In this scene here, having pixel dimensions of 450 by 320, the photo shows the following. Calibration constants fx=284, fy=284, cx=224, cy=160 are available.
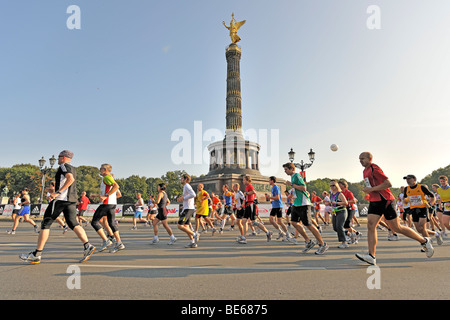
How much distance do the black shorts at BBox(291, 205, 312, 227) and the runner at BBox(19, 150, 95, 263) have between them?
4.55 metres

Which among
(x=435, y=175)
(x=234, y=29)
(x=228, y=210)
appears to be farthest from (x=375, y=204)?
(x=435, y=175)

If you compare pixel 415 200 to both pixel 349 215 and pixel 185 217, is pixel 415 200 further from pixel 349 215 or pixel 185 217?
pixel 185 217

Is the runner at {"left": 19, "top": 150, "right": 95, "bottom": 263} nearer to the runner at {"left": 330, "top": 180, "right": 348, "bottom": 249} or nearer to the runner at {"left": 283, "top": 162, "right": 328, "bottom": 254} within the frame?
the runner at {"left": 283, "top": 162, "right": 328, "bottom": 254}

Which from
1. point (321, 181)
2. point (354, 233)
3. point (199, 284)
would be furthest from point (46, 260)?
point (321, 181)

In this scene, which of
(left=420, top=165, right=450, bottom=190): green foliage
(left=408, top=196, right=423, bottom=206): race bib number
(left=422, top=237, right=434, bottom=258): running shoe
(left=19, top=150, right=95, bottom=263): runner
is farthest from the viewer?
(left=420, top=165, right=450, bottom=190): green foliage

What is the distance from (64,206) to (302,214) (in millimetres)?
5150

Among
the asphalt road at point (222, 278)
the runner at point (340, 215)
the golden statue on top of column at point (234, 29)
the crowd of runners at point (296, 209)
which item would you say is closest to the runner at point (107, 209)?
the crowd of runners at point (296, 209)

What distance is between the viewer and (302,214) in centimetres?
678

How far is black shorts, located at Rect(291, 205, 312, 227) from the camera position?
6.55m

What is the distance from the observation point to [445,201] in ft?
28.7

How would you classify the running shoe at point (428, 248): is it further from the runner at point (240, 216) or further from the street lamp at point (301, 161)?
the street lamp at point (301, 161)

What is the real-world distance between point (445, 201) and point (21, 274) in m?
10.8

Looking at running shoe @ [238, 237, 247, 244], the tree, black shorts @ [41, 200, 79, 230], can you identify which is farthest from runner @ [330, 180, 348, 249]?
the tree
